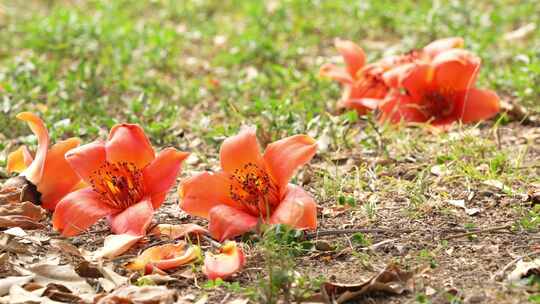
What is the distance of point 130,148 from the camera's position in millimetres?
2848

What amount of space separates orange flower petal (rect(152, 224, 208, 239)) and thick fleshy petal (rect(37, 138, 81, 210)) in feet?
1.26

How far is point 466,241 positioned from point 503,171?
0.68 metres

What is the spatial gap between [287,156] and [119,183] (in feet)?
1.70

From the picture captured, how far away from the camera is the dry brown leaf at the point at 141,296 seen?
232 centimetres

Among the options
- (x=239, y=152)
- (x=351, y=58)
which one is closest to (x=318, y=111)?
(x=351, y=58)

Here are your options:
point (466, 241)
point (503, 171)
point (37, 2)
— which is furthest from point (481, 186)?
point (37, 2)

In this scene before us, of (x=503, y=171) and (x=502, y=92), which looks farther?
(x=502, y=92)

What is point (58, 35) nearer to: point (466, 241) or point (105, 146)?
Answer: point (105, 146)

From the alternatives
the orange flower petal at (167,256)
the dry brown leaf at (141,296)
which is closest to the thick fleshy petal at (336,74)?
the orange flower petal at (167,256)

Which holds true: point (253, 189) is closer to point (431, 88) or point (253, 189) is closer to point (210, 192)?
point (210, 192)

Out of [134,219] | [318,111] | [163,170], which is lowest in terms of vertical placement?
[318,111]

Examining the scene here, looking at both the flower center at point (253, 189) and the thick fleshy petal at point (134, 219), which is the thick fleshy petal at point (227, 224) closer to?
the flower center at point (253, 189)

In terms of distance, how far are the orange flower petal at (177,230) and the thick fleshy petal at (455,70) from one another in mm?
1412

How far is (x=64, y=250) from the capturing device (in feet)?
8.87
